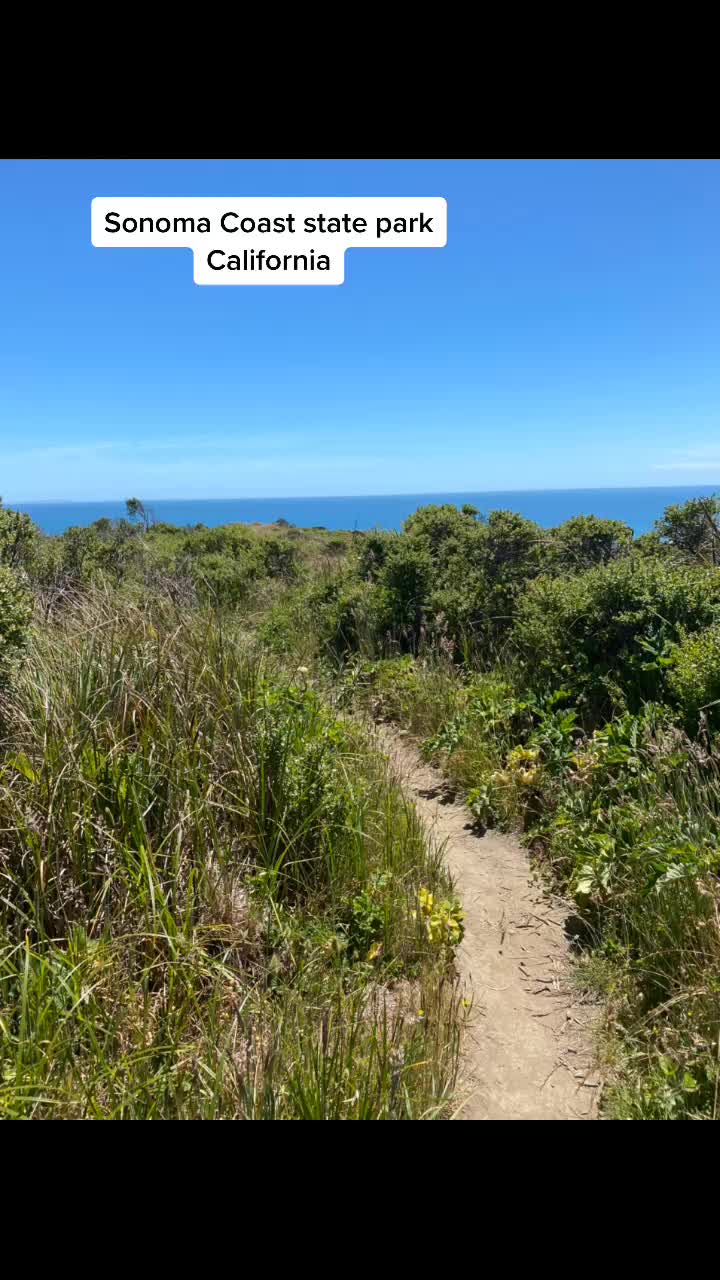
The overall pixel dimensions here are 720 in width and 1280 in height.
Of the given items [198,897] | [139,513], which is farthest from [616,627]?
[139,513]

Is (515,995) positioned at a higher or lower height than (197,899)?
lower

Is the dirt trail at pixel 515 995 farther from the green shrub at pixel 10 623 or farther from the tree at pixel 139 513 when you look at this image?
the tree at pixel 139 513

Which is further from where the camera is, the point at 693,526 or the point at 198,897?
the point at 693,526

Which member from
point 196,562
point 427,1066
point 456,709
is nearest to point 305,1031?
point 427,1066

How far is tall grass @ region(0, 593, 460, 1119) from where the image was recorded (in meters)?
2.31

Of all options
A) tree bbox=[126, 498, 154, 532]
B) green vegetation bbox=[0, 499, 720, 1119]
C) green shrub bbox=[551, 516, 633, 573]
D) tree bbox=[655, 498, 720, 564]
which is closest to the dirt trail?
green vegetation bbox=[0, 499, 720, 1119]

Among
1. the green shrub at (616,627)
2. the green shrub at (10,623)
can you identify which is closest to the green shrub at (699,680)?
the green shrub at (616,627)

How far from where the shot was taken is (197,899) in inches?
124

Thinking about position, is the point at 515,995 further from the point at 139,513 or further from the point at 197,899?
the point at 139,513

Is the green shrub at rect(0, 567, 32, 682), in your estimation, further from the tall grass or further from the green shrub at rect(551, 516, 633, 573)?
the green shrub at rect(551, 516, 633, 573)

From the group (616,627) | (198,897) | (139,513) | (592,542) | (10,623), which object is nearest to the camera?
(198,897)

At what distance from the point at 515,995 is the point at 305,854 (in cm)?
131

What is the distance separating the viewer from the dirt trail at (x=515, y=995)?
283 cm
